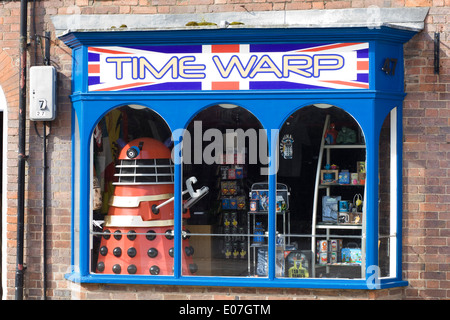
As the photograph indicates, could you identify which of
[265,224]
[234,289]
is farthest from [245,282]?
[265,224]

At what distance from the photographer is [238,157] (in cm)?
800

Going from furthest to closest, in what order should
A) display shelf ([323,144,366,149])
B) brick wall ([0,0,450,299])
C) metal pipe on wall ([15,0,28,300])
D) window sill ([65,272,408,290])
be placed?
metal pipe on wall ([15,0,28,300])
display shelf ([323,144,366,149])
brick wall ([0,0,450,299])
window sill ([65,272,408,290])

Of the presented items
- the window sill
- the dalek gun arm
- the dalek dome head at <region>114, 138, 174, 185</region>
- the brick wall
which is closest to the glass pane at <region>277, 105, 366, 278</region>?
the window sill

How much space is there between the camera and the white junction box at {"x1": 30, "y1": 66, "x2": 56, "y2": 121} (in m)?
7.75

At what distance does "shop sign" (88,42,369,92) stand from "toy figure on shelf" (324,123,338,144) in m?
0.70

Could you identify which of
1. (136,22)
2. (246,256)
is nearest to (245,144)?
(246,256)

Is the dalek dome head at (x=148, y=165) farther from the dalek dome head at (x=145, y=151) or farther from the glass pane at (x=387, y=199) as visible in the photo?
the glass pane at (x=387, y=199)

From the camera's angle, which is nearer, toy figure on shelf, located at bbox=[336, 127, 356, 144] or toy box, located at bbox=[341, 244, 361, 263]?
toy box, located at bbox=[341, 244, 361, 263]

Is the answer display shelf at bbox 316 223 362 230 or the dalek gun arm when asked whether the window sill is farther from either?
the dalek gun arm

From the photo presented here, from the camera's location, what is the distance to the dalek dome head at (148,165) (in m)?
7.76

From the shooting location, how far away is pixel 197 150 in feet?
26.0

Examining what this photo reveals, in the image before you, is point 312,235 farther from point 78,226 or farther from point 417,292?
point 78,226

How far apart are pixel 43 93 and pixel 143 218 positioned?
75.6 inches

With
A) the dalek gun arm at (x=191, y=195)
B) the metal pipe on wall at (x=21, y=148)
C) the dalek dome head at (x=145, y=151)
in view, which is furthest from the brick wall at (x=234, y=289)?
the dalek gun arm at (x=191, y=195)
